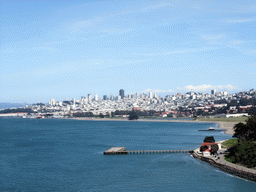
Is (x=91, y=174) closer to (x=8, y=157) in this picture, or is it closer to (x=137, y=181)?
(x=137, y=181)

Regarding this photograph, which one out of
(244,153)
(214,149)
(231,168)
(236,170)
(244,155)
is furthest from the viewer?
(214,149)

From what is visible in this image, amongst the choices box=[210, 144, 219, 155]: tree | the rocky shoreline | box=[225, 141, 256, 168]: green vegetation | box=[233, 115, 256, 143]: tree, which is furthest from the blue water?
box=[233, 115, 256, 143]: tree

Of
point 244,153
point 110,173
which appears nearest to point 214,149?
point 244,153

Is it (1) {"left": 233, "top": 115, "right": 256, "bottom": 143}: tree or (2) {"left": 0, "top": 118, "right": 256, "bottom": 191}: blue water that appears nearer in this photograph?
(2) {"left": 0, "top": 118, "right": 256, "bottom": 191}: blue water

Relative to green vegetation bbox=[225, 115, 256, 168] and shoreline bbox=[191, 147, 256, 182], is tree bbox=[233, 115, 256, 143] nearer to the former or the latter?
green vegetation bbox=[225, 115, 256, 168]

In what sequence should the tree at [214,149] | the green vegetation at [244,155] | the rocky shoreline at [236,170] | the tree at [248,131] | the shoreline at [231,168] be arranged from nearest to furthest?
the rocky shoreline at [236,170]
the shoreline at [231,168]
the green vegetation at [244,155]
the tree at [214,149]
the tree at [248,131]

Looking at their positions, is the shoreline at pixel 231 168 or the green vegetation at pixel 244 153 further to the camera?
the green vegetation at pixel 244 153

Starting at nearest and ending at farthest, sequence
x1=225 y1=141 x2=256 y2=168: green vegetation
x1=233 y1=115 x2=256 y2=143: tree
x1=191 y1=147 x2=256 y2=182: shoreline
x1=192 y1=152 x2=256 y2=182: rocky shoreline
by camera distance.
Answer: x1=192 y1=152 x2=256 y2=182: rocky shoreline → x1=191 y1=147 x2=256 y2=182: shoreline → x1=225 y1=141 x2=256 y2=168: green vegetation → x1=233 y1=115 x2=256 y2=143: tree

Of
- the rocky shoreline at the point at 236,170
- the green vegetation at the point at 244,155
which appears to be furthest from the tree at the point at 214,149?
the green vegetation at the point at 244,155

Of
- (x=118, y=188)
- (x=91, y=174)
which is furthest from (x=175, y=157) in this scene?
(x=118, y=188)

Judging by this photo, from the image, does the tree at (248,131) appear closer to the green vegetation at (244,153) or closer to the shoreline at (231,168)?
the green vegetation at (244,153)

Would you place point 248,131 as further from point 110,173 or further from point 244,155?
point 110,173
